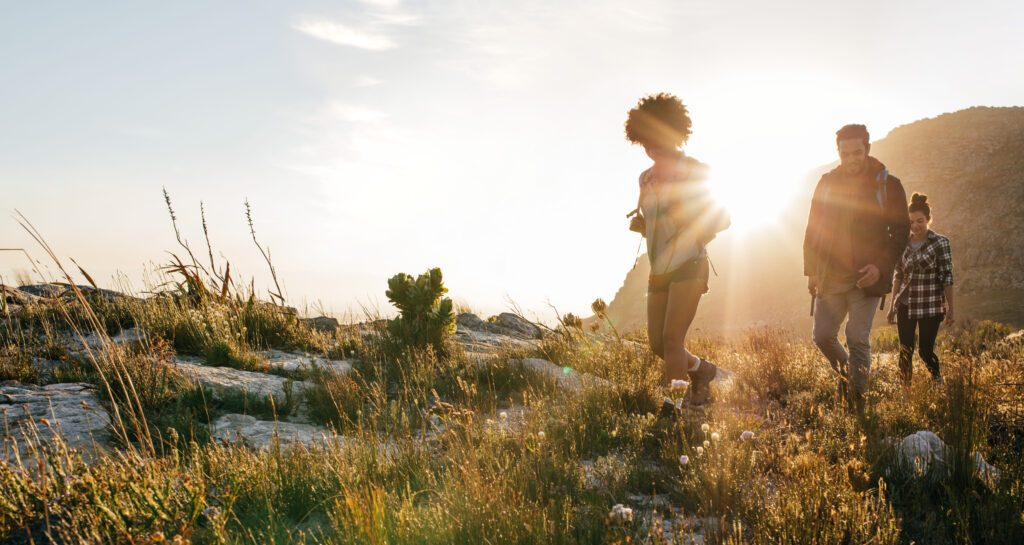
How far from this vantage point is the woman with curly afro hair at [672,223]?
4.42 meters

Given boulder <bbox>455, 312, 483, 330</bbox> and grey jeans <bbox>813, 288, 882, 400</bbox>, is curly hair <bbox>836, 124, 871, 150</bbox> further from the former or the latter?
boulder <bbox>455, 312, 483, 330</bbox>

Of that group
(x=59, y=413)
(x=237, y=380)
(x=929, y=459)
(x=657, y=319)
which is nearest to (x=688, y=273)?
(x=657, y=319)

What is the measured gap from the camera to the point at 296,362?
6.36 metres

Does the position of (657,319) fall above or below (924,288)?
below

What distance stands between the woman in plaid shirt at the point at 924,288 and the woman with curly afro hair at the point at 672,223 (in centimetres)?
302

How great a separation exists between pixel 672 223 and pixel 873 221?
1.82 metres

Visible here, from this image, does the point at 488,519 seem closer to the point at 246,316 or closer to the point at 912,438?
the point at 912,438

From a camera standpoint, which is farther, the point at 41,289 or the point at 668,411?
the point at 41,289

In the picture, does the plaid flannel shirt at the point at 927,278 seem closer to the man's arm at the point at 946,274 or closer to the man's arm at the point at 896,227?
the man's arm at the point at 946,274

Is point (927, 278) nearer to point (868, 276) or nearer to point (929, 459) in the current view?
point (868, 276)

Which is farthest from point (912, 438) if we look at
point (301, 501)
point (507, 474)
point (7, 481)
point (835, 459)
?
point (7, 481)

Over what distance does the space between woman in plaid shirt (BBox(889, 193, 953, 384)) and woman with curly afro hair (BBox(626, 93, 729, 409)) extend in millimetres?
3017

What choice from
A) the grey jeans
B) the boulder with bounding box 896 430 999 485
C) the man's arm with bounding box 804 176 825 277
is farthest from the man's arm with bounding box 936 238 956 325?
the boulder with bounding box 896 430 999 485

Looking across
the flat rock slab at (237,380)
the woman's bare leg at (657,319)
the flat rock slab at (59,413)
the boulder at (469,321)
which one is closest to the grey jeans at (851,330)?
the woman's bare leg at (657,319)
